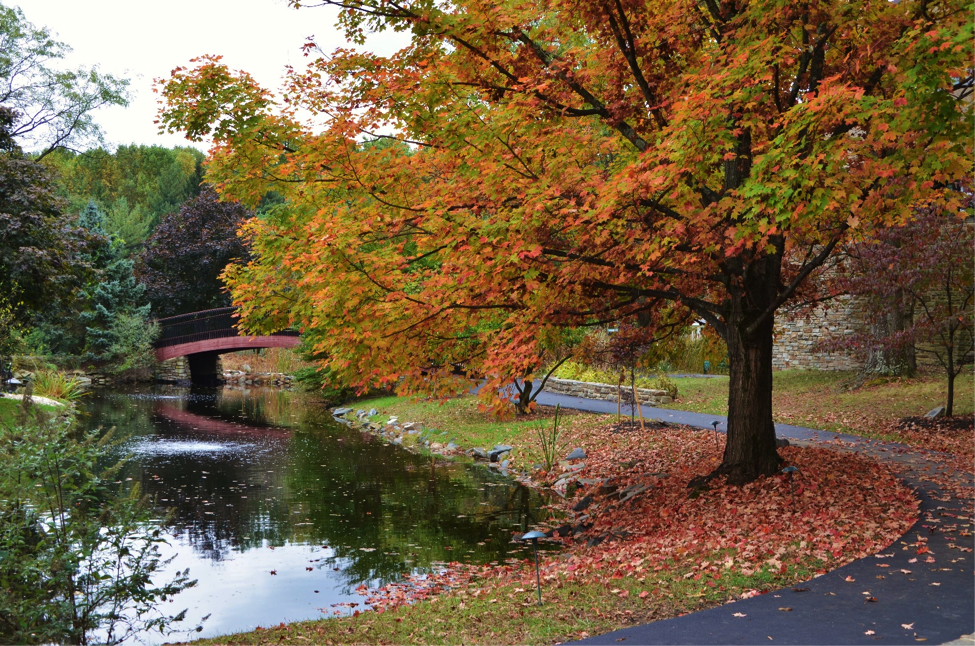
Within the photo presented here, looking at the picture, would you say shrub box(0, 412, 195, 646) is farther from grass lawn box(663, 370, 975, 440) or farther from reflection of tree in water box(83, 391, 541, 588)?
grass lawn box(663, 370, 975, 440)

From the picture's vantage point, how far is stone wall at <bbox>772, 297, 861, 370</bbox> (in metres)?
23.2

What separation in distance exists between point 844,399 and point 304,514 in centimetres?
1259

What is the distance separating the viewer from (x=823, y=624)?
16.2ft

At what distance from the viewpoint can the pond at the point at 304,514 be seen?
26.4 feet

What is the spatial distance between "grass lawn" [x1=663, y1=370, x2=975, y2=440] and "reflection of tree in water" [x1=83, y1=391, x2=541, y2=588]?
21.5 feet

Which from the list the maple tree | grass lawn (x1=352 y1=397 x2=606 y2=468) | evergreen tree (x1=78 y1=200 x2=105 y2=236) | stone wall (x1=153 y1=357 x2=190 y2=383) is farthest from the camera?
stone wall (x1=153 y1=357 x2=190 y2=383)

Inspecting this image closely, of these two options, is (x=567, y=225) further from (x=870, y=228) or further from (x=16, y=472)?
(x=16, y=472)

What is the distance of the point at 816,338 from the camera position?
78.0ft

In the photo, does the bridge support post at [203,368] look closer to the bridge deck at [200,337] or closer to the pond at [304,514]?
the bridge deck at [200,337]

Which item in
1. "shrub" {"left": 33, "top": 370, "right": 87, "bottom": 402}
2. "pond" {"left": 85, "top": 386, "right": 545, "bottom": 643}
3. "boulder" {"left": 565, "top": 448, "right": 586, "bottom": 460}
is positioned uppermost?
"shrub" {"left": 33, "top": 370, "right": 87, "bottom": 402}

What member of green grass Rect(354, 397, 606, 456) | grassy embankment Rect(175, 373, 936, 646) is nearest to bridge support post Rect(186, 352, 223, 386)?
green grass Rect(354, 397, 606, 456)

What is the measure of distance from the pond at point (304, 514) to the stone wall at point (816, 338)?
1319 cm

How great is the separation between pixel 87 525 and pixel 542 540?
578 cm

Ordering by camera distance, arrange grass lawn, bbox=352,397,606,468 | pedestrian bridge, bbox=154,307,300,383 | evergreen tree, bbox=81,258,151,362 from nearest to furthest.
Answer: grass lawn, bbox=352,397,606,468, evergreen tree, bbox=81,258,151,362, pedestrian bridge, bbox=154,307,300,383
